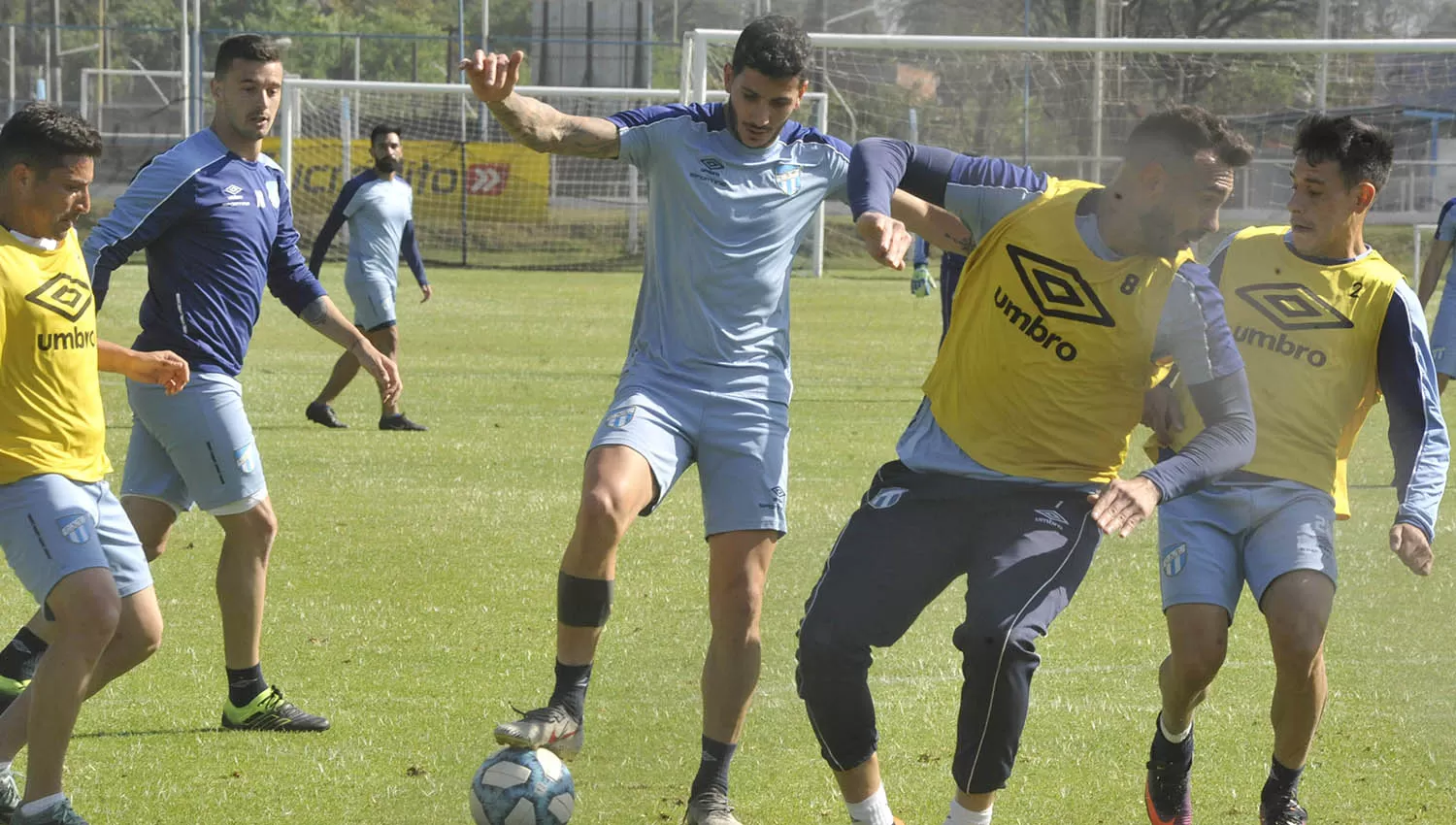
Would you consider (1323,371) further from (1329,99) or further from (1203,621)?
(1329,99)

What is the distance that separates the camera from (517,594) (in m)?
7.73

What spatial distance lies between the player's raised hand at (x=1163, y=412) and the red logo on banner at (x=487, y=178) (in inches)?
1222

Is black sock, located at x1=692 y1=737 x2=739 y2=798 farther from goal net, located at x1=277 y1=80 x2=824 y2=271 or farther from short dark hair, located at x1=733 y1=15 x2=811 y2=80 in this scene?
goal net, located at x1=277 y1=80 x2=824 y2=271

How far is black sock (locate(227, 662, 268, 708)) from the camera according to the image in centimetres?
566

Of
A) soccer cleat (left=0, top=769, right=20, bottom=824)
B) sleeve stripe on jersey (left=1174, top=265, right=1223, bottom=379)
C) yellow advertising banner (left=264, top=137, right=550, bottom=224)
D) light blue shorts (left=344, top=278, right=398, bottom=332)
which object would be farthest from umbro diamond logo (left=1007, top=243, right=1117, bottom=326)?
yellow advertising banner (left=264, top=137, right=550, bottom=224)

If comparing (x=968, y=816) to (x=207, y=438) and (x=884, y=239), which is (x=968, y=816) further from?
(x=207, y=438)

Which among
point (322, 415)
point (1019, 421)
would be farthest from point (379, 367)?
point (322, 415)

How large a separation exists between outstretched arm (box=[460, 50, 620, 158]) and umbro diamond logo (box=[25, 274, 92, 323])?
3.99ft

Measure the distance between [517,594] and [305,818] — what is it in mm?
2935

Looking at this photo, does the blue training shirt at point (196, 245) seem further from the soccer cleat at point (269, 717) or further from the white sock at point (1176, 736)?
the white sock at point (1176, 736)

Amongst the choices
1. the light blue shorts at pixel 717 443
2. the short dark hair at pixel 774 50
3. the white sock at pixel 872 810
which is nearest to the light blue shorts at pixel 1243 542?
the white sock at pixel 872 810

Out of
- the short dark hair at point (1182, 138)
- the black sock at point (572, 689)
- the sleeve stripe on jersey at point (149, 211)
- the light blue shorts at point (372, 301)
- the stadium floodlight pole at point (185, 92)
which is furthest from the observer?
the stadium floodlight pole at point (185, 92)

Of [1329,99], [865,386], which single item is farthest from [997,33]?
[865,386]

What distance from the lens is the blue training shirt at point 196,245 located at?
5.55 m
